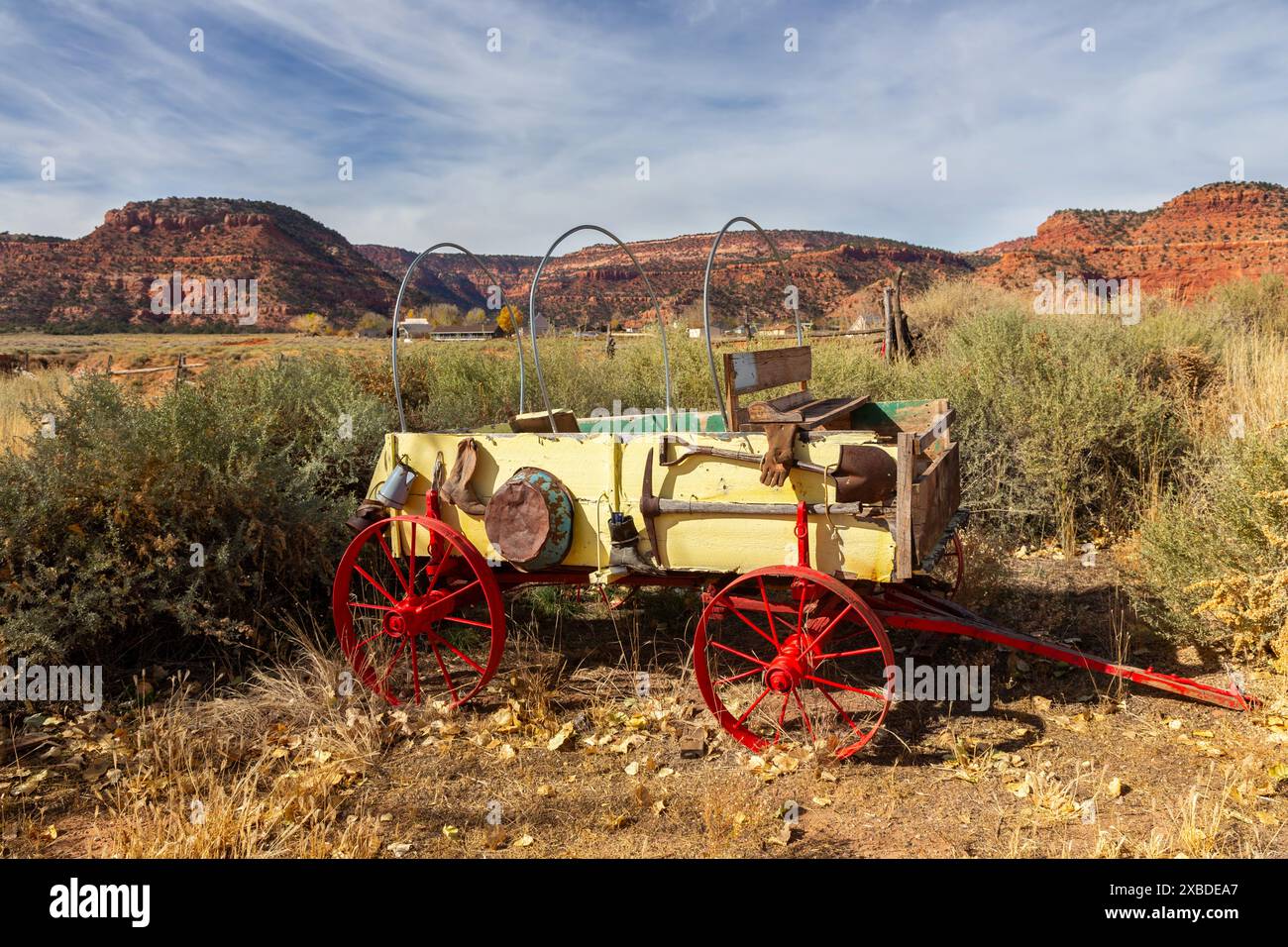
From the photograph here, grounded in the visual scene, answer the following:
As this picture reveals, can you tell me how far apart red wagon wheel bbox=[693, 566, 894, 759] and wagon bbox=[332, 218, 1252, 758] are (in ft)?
0.03

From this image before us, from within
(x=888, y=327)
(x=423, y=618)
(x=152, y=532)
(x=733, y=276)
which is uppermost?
(x=733, y=276)

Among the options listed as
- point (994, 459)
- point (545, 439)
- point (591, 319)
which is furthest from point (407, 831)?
point (591, 319)

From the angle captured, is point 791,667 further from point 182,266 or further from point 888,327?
point 182,266

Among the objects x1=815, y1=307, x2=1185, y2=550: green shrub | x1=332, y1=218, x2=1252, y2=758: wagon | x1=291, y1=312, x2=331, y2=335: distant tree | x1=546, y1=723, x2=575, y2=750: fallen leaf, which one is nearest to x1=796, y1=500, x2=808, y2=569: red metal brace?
x1=332, y1=218, x2=1252, y2=758: wagon

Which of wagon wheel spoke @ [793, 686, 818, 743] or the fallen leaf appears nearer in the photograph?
wagon wheel spoke @ [793, 686, 818, 743]

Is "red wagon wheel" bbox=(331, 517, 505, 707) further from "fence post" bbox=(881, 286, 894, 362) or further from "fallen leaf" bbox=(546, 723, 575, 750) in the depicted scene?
"fence post" bbox=(881, 286, 894, 362)

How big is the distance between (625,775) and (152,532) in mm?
2722

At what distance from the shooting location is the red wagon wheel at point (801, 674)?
10.5 feet

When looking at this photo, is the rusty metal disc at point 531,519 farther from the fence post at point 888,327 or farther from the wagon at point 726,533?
the fence post at point 888,327

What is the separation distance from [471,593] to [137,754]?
4.81 ft

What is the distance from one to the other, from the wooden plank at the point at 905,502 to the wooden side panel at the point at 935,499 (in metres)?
0.07

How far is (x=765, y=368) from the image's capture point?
3918 millimetres

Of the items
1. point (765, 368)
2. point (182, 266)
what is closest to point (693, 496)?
point (765, 368)

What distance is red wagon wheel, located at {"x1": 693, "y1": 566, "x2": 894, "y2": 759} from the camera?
3.21 m
